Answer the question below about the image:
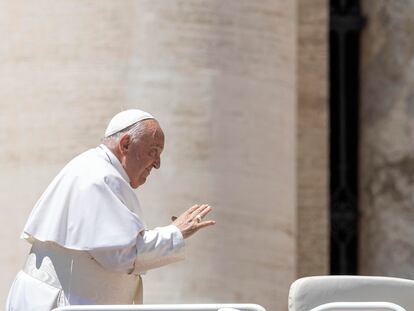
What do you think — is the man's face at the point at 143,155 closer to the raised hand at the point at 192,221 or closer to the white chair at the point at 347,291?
the raised hand at the point at 192,221

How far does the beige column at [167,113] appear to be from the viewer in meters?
9.46

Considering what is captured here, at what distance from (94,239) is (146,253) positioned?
0.18 meters

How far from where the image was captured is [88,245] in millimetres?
6133

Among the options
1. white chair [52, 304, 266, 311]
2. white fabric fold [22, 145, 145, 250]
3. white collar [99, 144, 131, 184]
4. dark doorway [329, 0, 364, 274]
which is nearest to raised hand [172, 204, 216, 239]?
white fabric fold [22, 145, 145, 250]

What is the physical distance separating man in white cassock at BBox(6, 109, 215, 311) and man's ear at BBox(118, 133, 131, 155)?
0.04m

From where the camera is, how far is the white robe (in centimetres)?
614

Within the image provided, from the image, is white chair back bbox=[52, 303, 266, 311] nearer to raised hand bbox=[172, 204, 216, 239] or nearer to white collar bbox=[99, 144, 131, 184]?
raised hand bbox=[172, 204, 216, 239]

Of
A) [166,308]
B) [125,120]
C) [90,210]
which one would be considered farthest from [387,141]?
[166,308]

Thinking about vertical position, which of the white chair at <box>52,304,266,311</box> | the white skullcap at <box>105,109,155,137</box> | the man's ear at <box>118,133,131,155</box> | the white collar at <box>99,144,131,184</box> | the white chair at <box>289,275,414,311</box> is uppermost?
the white skullcap at <box>105,109,155,137</box>

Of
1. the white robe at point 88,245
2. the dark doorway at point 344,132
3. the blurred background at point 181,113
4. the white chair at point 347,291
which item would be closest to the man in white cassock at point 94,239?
the white robe at point 88,245

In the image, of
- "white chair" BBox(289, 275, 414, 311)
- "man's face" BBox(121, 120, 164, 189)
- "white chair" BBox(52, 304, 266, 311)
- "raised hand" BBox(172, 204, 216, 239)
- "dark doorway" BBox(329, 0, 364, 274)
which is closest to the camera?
"white chair" BBox(52, 304, 266, 311)

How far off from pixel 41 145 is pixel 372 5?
3.23m

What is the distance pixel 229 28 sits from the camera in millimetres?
9680

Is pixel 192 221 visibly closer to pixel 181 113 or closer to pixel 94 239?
pixel 94 239
